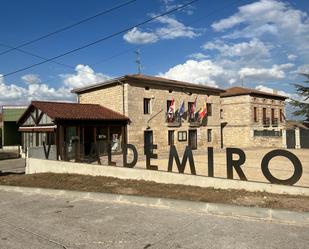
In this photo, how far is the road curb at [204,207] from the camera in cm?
623

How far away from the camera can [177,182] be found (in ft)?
34.3

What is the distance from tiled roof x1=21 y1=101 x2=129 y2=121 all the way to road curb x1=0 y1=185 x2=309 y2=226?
1113 centimetres

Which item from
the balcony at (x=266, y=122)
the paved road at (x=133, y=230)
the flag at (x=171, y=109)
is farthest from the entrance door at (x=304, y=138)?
the paved road at (x=133, y=230)

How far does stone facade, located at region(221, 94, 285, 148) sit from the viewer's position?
34.7 meters

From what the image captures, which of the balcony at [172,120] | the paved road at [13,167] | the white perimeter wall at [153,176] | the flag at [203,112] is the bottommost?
the paved road at [13,167]

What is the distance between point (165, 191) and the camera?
30.0 feet

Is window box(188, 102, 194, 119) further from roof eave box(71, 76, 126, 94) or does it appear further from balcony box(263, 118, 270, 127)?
balcony box(263, 118, 270, 127)

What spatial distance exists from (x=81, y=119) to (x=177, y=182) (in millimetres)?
11920

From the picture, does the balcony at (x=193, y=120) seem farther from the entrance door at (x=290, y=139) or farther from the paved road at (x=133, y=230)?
the paved road at (x=133, y=230)

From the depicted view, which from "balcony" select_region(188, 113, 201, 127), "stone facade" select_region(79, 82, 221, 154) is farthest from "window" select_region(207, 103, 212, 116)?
"balcony" select_region(188, 113, 201, 127)

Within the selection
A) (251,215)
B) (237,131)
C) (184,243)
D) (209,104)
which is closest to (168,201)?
(251,215)

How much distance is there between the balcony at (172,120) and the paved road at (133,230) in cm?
1954

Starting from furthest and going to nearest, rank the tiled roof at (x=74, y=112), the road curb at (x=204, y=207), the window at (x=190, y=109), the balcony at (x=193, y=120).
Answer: the window at (x=190, y=109)
the balcony at (x=193, y=120)
the tiled roof at (x=74, y=112)
the road curb at (x=204, y=207)

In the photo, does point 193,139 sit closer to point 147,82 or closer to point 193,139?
point 193,139
